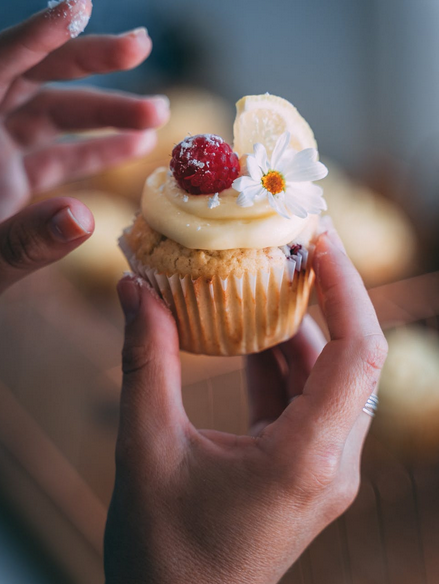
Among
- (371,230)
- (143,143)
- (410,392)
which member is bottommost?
(410,392)

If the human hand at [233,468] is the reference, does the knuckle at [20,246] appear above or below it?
above

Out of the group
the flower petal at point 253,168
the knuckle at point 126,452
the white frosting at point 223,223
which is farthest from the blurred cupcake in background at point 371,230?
the knuckle at point 126,452

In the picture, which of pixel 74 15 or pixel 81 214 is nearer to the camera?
pixel 81 214

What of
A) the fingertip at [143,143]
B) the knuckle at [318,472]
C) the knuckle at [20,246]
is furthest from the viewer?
the fingertip at [143,143]

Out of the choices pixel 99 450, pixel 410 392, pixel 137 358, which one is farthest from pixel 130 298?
pixel 410 392

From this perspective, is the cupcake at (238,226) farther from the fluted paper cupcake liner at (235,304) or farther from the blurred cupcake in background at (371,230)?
the blurred cupcake in background at (371,230)

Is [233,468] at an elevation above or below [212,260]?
below

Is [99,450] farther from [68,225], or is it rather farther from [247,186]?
[247,186]
